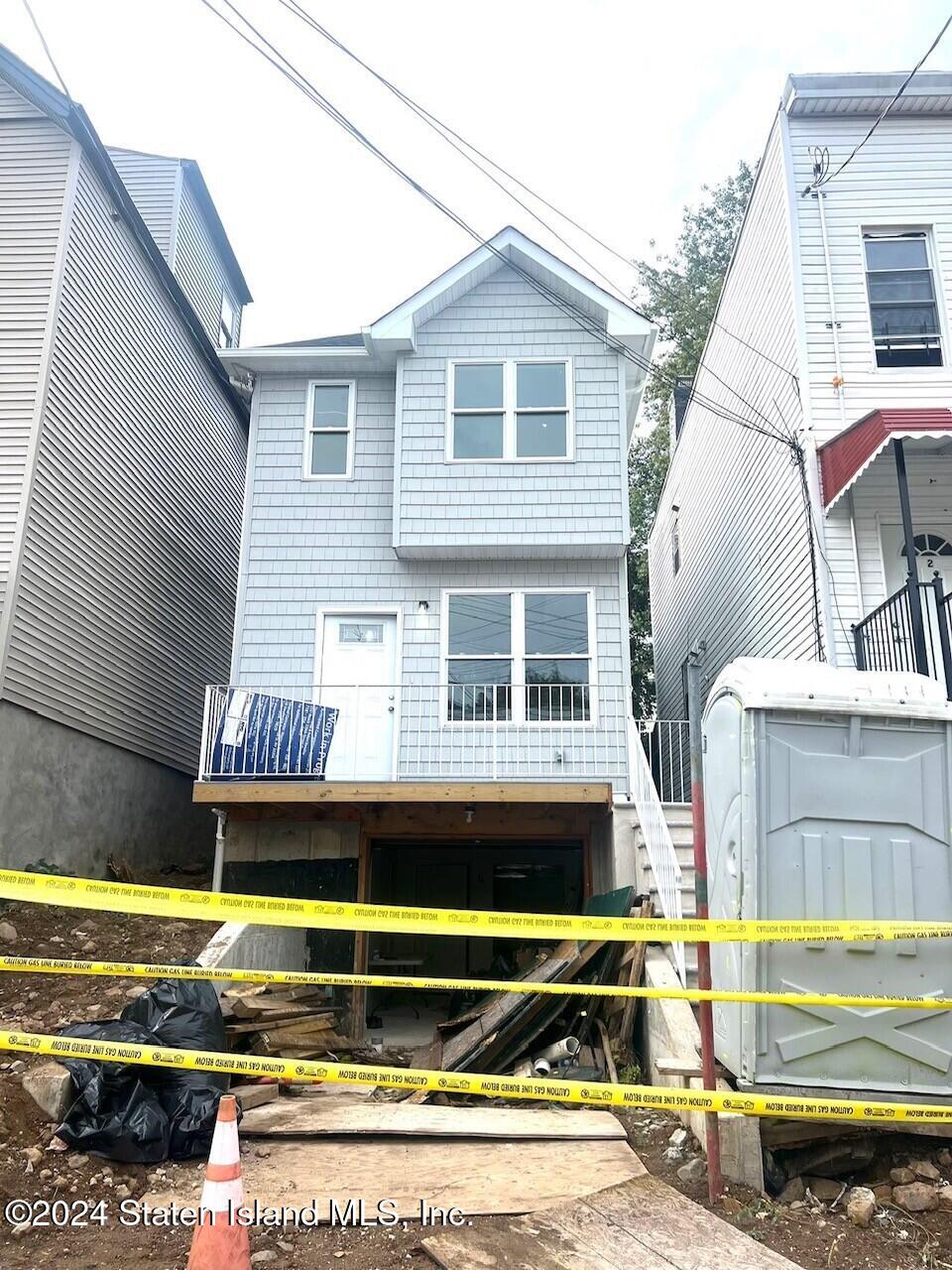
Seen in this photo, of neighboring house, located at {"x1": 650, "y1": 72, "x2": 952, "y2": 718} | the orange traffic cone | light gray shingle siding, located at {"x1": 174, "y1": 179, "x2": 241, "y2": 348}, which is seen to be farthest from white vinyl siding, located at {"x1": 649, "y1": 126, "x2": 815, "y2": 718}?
light gray shingle siding, located at {"x1": 174, "y1": 179, "x2": 241, "y2": 348}

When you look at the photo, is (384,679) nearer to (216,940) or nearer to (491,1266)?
(216,940)

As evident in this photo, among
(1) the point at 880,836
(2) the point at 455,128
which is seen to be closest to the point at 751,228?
(2) the point at 455,128

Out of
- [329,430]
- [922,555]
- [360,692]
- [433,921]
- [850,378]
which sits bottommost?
[433,921]

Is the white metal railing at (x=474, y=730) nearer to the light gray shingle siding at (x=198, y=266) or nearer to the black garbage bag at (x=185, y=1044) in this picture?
the black garbage bag at (x=185, y=1044)

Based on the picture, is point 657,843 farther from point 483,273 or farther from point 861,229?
point 483,273

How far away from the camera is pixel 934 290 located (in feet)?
31.5

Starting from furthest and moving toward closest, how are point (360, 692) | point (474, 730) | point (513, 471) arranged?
1. point (513, 471)
2. point (360, 692)
3. point (474, 730)

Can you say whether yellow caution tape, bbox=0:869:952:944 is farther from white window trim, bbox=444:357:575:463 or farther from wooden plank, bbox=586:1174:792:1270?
white window trim, bbox=444:357:575:463

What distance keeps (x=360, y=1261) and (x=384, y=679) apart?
7.72 m

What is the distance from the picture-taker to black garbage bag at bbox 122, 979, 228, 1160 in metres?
4.46

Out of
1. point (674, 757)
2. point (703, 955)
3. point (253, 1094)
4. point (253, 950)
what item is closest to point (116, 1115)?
point (253, 1094)

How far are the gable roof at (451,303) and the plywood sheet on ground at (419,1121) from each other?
29.0ft

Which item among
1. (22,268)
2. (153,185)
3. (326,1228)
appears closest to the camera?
(326,1228)

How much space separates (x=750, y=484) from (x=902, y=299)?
271cm
